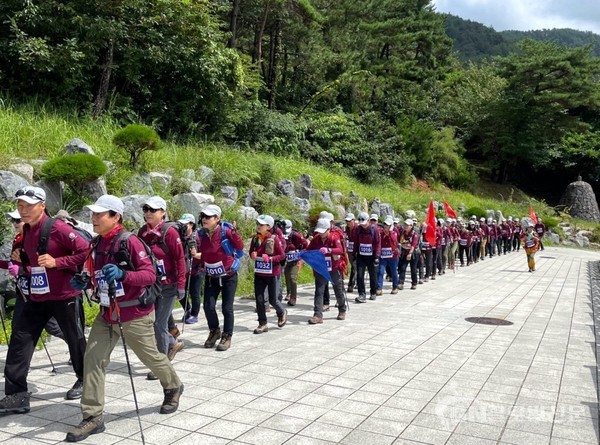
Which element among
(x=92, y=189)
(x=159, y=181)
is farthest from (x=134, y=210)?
(x=159, y=181)

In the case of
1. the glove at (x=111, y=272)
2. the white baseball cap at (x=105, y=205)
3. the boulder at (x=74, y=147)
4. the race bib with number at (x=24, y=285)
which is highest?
the boulder at (x=74, y=147)

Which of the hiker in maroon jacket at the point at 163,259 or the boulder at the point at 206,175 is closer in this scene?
the hiker in maroon jacket at the point at 163,259

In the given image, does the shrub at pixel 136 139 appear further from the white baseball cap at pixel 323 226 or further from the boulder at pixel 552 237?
the boulder at pixel 552 237

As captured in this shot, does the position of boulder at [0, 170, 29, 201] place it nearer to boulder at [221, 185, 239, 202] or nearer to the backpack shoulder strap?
the backpack shoulder strap

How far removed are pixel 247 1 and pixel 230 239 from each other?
2261 cm

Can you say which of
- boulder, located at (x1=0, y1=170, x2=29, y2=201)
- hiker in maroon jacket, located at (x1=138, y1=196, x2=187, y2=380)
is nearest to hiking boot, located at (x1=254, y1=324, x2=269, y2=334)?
hiker in maroon jacket, located at (x1=138, y1=196, x2=187, y2=380)

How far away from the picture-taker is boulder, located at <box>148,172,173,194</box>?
13.0 meters

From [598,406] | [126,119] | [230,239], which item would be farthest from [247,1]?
[598,406]

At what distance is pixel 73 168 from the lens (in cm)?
1014

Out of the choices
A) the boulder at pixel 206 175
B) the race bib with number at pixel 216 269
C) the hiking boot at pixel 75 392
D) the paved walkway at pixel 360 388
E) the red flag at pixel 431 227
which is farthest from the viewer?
the red flag at pixel 431 227

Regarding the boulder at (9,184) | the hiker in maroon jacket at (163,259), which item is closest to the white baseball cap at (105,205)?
the hiker in maroon jacket at (163,259)

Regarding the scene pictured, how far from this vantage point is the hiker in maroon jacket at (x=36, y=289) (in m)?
4.88

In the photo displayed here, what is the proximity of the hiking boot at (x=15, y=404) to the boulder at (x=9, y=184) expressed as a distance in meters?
5.03

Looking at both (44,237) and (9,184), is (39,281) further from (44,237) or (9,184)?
(9,184)
